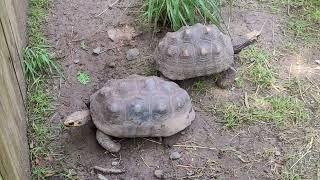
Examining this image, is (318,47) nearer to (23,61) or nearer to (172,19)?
(172,19)

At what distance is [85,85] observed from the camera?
126 inches

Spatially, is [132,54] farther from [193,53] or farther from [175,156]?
[175,156]

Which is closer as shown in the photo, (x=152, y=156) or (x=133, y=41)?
(x=152, y=156)

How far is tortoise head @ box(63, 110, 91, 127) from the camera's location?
9.20ft

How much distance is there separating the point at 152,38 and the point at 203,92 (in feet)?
1.96

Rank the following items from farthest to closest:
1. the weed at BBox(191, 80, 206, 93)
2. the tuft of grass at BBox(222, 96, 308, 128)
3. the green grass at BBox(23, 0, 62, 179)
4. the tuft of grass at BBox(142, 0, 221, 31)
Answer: the tuft of grass at BBox(142, 0, 221, 31) < the weed at BBox(191, 80, 206, 93) < the tuft of grass at BBox(222, 96, 308, 128) < the green grass at BBox(23, 0, 62, 179)

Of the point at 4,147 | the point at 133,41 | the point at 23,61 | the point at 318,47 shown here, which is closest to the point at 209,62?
the point at 133,41

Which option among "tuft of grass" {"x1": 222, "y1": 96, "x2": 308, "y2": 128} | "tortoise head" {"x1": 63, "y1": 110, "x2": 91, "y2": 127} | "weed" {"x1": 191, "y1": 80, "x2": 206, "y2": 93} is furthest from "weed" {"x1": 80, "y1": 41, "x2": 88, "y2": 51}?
"tuft of grass" {"x1": 222, "y1": 96, "x2": 308, "y2": 128}

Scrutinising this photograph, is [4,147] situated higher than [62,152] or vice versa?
[4,147]

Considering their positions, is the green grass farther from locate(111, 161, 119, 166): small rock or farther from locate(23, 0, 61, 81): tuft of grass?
locate(111, 161, 119, 166): small rock

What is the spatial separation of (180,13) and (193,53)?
0.46 meters

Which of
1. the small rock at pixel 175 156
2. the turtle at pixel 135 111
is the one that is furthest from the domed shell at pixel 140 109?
the small rock at pixel 175 156

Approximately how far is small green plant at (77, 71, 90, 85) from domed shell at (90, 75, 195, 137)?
359mm

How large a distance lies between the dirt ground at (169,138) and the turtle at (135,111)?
11 cm
